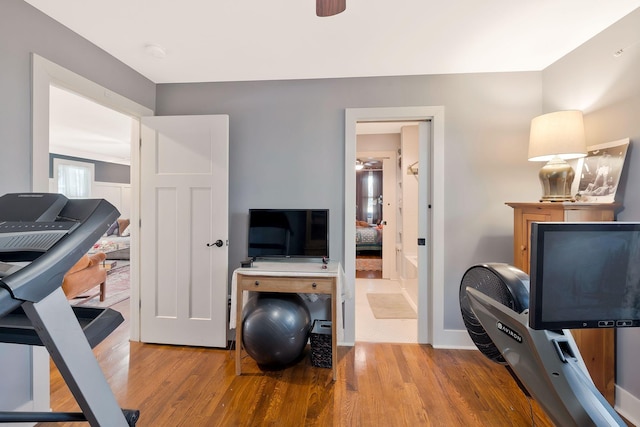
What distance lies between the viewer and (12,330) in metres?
0.79

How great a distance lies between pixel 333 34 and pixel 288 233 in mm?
1544

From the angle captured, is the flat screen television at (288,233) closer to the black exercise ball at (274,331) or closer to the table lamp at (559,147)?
the black exercise ball at (274,331)

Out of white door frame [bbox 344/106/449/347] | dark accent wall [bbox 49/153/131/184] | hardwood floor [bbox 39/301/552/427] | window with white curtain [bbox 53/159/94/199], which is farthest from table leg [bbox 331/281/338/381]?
dark accent wall [bbox 49/153/131/184]

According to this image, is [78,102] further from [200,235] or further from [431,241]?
[431,241]

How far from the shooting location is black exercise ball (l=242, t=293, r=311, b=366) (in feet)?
6.51

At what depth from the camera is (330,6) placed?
1.15m

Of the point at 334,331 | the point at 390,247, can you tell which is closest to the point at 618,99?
the point at 334,331

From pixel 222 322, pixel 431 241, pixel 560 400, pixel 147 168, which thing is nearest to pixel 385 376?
pixel 431 241

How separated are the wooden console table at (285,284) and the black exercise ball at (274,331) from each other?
0.10m

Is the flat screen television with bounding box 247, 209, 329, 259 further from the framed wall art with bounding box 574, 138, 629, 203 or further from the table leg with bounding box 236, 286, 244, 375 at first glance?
the framed wall art with bounding box 574, 138, 629, 203

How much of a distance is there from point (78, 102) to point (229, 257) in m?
2.75

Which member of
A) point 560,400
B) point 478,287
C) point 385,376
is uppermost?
point 478,287

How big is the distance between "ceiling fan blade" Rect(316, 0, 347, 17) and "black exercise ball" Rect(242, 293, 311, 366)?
71.9 inches

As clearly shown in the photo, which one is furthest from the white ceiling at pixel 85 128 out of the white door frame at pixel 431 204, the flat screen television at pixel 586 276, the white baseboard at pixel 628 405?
the white baseboard at pixel 628 405
